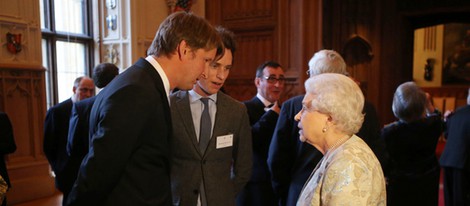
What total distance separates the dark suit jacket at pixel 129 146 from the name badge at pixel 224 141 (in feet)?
1.53

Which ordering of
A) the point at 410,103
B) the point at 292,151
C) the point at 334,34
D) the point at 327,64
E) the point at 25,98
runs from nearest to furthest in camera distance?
1. the point at 327,64
2. the point at 292,151
3. the point at 410,103
4. the point at 25,98
5. the point at 334,34

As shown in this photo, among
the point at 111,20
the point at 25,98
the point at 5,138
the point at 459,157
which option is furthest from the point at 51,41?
the point at 459,157

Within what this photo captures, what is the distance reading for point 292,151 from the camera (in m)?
2.40

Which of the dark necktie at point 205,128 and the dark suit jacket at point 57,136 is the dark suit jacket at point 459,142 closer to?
Result: the dark necktie at point 205,128

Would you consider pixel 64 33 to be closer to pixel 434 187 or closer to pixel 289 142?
pixel 289 142

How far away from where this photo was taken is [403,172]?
3.37 metres

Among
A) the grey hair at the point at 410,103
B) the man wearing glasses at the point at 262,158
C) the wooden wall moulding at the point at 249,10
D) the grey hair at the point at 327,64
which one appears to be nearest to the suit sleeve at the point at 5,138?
the man wearing glasses at the point at 262,158

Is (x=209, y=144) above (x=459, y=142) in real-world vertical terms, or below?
above

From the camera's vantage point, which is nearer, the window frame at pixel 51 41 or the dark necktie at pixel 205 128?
the dark necktie at pixel 205 128

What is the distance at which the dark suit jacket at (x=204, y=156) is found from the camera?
1.79 m

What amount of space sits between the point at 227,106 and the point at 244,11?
5087 millimetres

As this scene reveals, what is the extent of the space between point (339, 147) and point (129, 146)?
0.74m

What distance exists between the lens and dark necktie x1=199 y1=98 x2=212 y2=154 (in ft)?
6.17

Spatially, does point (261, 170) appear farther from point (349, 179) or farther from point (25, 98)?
point (25, 98)
